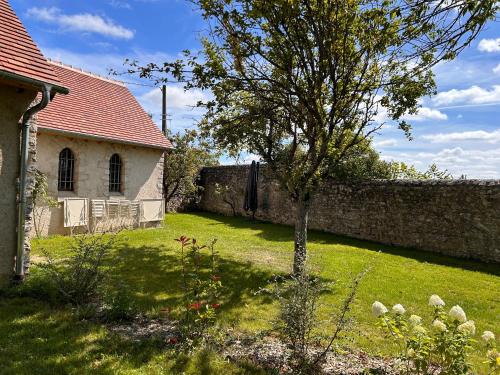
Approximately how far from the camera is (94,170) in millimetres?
12273

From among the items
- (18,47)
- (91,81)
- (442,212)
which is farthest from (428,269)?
(91,81)

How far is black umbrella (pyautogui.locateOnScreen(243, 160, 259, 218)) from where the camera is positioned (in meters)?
18.3

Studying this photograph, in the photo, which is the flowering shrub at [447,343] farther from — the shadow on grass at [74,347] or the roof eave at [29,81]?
the roof eave at [29,81]

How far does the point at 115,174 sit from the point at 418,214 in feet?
37.0

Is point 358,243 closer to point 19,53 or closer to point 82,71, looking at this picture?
point 19,53

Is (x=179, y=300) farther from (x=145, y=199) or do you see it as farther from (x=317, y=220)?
(x=317, y=220)

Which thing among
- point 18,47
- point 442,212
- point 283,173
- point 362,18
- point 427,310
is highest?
point 362,18

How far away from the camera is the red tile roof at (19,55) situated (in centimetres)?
535

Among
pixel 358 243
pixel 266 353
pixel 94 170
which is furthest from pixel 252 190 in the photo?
pixel 266 353

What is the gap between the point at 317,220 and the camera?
50.9 feet

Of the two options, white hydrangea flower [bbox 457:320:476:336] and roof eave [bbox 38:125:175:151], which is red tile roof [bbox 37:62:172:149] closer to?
roof eave [bbox 38:125:175:151]

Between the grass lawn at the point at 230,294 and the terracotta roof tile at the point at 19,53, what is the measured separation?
11.3 ft

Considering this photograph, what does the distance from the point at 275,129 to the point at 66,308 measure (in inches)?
230

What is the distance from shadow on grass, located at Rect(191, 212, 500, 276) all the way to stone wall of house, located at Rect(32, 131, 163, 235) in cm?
441
